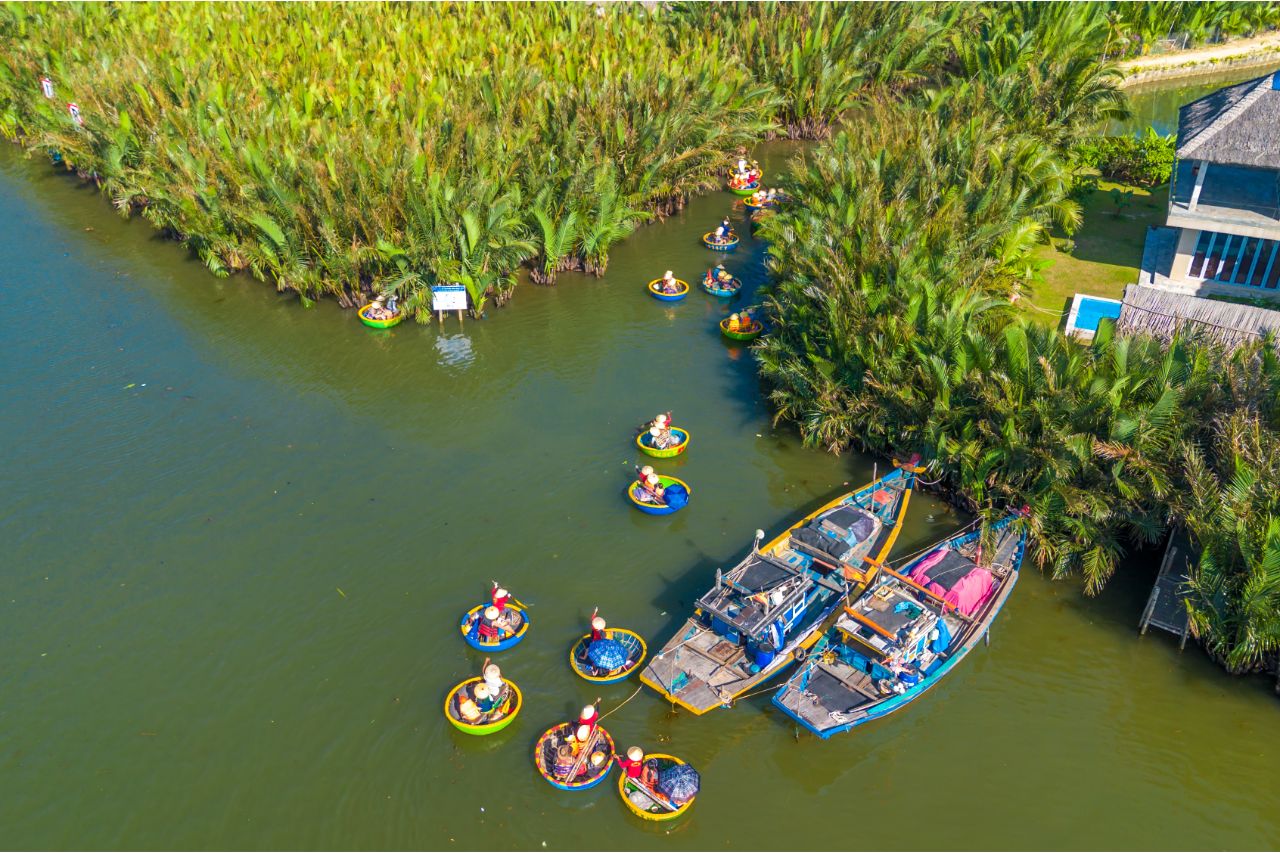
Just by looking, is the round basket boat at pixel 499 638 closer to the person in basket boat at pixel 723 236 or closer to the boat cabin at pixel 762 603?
the boat cabin at pixel 762 603

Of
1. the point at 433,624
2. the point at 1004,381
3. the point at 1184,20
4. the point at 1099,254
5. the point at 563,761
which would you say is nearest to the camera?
the point at 563,761

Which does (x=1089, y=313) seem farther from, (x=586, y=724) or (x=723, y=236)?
(x=586, y=724)

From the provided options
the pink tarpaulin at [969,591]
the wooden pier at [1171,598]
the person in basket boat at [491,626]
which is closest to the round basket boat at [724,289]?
the pink tarpaulin at [969,591]

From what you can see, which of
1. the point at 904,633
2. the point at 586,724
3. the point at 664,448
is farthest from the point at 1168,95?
the point at 586,724

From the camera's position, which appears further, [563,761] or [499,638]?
[499,638]

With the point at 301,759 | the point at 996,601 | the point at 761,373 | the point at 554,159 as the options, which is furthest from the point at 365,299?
the point at 996,601

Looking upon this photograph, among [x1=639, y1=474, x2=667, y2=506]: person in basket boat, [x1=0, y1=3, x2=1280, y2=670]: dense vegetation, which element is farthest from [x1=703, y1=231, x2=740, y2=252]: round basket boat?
[x1=639, y1=474, x2=667, y2=506]: person in basket boat

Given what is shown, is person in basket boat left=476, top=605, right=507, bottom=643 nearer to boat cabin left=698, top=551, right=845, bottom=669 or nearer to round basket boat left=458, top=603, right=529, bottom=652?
round basket boat left=458, top=603, right=529, bottom=652
